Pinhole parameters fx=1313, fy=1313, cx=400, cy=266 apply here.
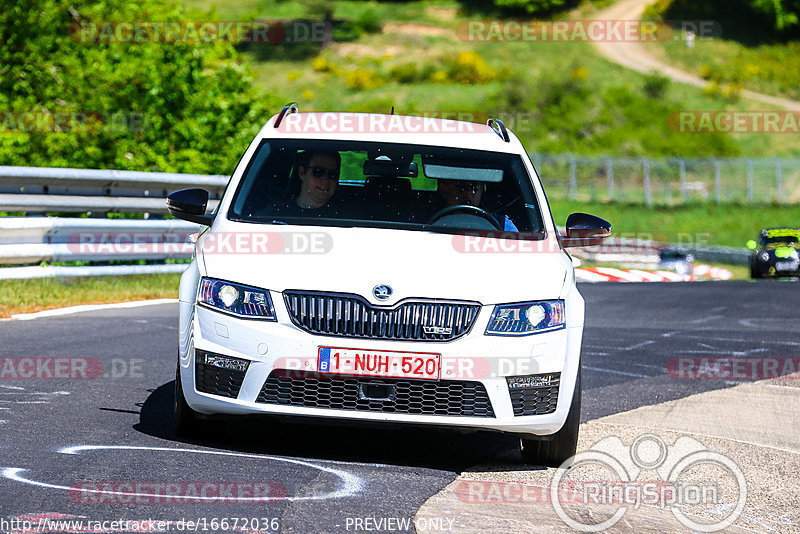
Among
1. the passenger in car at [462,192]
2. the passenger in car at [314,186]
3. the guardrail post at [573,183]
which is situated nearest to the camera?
the passenger in car at [314,186]

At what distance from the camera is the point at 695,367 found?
11328mm

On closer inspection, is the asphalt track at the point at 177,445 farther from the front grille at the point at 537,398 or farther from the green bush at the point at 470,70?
the green bush at the point at 470,70

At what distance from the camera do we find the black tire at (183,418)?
6363 mm

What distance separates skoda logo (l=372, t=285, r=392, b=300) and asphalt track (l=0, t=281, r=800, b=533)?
79 cm

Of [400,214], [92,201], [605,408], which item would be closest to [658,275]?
[92,201]

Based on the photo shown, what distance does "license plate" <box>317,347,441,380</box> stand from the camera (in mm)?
5922

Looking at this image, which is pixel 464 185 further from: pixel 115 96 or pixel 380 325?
pixel 115 96

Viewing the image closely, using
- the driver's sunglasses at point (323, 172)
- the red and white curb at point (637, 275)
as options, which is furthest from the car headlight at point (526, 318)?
the red and white curb at point (637, 275)

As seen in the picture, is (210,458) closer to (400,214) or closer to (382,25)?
(400,214)

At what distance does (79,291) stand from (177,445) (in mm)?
7560

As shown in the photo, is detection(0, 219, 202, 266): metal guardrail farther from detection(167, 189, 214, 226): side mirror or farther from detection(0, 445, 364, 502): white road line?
detection(0, 445, 364, 502): white road line

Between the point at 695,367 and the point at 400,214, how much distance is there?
17.2 feet

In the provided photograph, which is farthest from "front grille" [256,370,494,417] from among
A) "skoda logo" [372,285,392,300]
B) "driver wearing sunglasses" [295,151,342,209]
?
"driver wearing sunglasses" [295,151,342,209]

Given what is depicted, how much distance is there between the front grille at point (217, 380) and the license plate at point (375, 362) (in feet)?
1.41
